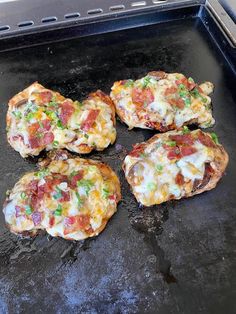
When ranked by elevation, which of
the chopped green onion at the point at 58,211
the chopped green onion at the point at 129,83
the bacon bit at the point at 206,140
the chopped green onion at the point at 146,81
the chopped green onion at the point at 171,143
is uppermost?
the chopped green onion at the point at 146,81

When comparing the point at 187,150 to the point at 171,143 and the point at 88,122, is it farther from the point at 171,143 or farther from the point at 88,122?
the point at 88,122

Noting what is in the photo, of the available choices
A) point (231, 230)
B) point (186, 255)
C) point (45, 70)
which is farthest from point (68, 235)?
point (45, 70)

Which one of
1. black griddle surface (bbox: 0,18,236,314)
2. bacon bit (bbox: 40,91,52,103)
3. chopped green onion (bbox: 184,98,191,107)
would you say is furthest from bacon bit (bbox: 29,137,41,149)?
chopped green onion (bbox: 184,98,191,107)

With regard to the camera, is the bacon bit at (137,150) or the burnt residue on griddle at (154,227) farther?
the bacon bit at (137,150)

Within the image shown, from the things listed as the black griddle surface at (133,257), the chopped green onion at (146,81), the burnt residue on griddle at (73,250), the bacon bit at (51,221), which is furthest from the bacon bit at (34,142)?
the chopped green onion at (146,81)

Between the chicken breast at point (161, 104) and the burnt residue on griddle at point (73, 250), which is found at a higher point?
the chicken breast at point (161, 104)

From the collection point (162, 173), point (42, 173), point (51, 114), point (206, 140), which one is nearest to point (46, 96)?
point (51, 114)

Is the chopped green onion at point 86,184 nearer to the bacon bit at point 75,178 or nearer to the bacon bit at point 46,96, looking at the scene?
the bacon bit at point 75,178

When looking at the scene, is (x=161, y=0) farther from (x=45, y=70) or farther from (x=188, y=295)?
(x=188, y=295)
